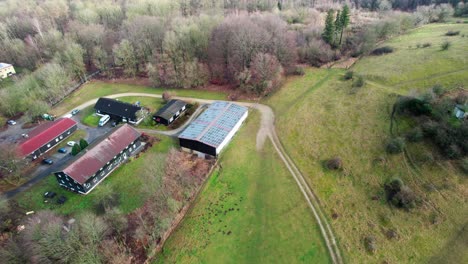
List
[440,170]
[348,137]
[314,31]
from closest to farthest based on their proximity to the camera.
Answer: [440,170] < [348,137] < [314,31]

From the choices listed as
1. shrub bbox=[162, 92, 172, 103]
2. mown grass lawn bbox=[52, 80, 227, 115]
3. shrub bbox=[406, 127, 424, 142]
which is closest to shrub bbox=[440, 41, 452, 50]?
shrub bbox=[406, 127, 424, 142]

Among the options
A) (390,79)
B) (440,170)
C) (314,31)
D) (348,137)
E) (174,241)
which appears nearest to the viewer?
(174,241)

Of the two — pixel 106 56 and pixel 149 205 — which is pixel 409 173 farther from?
pixel 106 56

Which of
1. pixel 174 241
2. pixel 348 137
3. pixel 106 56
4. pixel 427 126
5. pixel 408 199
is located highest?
pixel 106 56

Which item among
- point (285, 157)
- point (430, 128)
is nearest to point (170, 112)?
point (285, 157)

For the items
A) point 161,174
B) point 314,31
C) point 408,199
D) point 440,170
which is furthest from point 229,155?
point 314,31

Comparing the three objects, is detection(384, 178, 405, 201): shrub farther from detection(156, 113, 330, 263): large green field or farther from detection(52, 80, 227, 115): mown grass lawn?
detection(52, 80, 227, 115): mown grass lawn
